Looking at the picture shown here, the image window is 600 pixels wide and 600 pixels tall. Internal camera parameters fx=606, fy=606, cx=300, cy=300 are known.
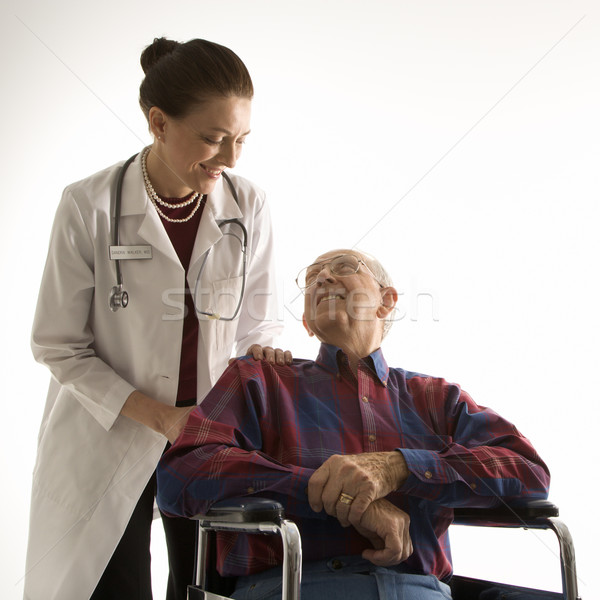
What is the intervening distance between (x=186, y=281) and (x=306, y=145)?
962 mm

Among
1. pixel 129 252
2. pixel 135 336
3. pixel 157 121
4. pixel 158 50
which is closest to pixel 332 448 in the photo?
pixel 135 336

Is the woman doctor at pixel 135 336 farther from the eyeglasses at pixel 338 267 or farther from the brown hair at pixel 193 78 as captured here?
the eyeglasses at pixel 338 267

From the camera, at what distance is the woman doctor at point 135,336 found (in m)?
1.43

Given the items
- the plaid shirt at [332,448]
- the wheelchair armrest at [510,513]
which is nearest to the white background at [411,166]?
the plaid shirt at [332,448]

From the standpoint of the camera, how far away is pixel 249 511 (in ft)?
3.11

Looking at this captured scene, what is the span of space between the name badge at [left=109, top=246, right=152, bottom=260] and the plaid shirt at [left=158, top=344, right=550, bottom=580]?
42 cm

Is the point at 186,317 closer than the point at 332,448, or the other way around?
the point at 332,448

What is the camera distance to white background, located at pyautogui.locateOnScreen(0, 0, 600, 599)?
2109 mm

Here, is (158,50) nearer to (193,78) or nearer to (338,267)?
(193,78)

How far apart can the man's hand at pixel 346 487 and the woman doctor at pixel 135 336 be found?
392 mm

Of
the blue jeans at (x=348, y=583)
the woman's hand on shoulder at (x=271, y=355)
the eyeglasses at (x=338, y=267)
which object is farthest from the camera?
the eyeglasses at (x=338, y=267)

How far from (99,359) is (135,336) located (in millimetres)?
104

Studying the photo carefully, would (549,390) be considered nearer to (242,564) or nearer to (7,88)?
(242,564)

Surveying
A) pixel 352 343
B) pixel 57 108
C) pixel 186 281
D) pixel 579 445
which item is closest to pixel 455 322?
pixel 579 445
